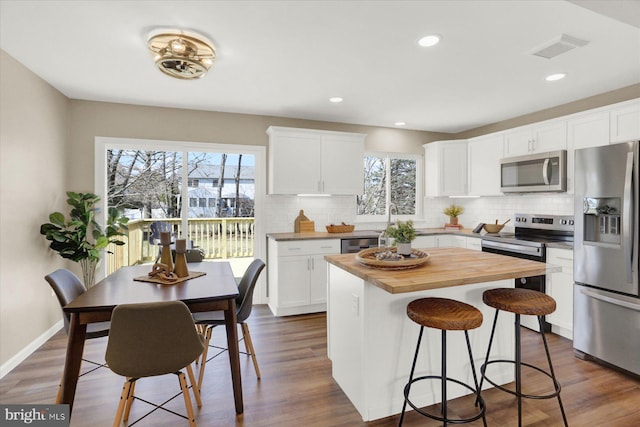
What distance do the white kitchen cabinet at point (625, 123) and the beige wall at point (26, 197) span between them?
526cm

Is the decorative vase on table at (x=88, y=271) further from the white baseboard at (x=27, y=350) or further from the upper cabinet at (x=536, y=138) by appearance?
the upper cabinet at (x=536, y=138)

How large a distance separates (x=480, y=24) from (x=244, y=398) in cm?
298

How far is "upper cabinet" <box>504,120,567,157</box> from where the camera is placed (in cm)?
367

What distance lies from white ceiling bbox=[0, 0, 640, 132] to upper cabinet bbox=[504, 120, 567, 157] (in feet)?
1.00

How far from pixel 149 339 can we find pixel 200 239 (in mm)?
2883

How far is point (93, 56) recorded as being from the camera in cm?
275

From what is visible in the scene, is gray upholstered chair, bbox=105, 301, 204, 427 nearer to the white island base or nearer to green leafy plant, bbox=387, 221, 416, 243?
the white island base

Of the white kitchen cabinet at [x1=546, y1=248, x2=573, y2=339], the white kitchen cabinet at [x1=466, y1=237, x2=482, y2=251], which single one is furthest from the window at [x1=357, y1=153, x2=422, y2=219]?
the white kitchen cabinet at [x1=546, y1=248, x2=573, y2=339]

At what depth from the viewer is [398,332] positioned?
7.01 feet

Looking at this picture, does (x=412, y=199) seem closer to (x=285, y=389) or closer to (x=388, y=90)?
(x=388, y=90)

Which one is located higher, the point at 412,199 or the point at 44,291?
the point at 412,199

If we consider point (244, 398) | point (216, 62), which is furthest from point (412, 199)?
point (244, 398)

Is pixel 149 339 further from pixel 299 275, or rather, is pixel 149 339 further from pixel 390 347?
pixel 299 275

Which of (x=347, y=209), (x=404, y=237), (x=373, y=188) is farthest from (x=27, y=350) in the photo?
(x=373, y=188)
